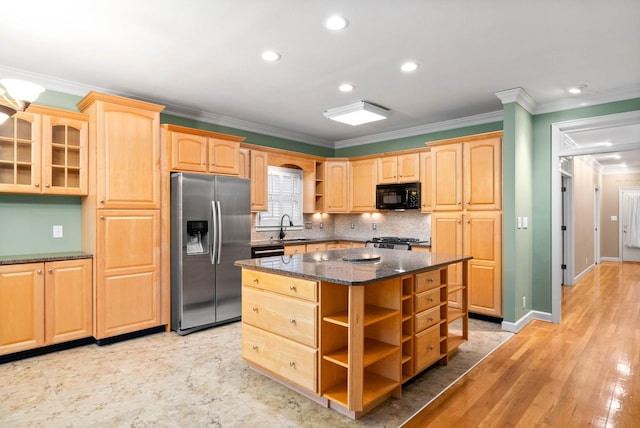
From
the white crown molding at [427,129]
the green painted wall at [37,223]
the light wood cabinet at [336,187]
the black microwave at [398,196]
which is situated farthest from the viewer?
the light wood cabinet at [336,187]

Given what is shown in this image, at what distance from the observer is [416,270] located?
2.51m

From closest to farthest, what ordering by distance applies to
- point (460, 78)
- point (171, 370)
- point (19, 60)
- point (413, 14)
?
point (413, 14) < point (171, 370) < point (19, 60) < point (460, 78)

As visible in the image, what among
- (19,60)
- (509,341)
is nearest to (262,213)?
(19,60)

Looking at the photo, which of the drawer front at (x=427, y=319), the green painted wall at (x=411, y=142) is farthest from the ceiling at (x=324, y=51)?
the drawer front at (x=427, y=319)

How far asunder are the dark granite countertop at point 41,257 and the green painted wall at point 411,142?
14.6 ft

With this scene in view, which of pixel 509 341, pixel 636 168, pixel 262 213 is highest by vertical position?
pixel 636 168

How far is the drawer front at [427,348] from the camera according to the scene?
2.72 meters

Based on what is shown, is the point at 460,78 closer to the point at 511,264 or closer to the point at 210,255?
the point at 511,264

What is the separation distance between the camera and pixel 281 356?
2631 millimetres

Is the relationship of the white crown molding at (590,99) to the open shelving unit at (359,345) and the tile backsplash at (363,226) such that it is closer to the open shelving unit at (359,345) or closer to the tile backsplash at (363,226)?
the tile backsplash at (363,226)

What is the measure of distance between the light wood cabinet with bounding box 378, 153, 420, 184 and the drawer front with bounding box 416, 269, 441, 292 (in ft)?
8.53

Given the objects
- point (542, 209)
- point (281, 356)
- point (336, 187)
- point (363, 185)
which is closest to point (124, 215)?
point (281, 356)

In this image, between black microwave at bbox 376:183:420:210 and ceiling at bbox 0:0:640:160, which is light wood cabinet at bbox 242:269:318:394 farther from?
black microwave at bbox 376:183:420:210

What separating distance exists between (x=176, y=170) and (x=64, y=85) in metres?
1.36
